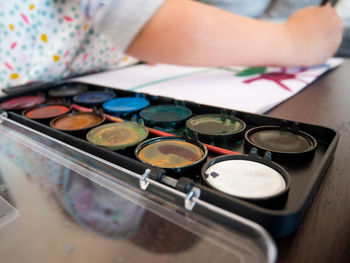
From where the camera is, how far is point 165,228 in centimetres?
30

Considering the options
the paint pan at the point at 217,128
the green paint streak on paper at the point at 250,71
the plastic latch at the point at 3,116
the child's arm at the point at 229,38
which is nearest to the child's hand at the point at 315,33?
the child's arm at the point at 229,38

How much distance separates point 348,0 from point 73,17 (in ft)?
4.53

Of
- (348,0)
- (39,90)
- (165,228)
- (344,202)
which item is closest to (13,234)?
(165,228)

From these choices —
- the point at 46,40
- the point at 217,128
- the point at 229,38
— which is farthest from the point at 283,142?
the point at 46,40

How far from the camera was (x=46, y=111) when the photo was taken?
24.5 inches

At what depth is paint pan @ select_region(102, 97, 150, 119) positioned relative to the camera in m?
0.57

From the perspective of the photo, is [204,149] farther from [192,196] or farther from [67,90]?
[67,90]

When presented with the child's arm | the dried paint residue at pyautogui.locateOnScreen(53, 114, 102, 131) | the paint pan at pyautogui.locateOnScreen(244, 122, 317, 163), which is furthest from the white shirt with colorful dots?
the paint pan at pyautogui.locateOnScreen(244, 122, 317, 163)

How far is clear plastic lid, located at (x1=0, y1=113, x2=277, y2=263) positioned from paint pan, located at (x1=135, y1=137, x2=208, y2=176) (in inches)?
2.7

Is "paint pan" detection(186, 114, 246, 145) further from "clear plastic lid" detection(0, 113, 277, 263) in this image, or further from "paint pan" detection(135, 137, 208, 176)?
"clear plastic lid" detection(0, 113, 277, 263)

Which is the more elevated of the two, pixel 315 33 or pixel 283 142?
pixel 315 33

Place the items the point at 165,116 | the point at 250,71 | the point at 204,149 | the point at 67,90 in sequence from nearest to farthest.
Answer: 1. the point at 204,149
2. the point at 165,116
3. the point at 67,90
4. the point at 250,71

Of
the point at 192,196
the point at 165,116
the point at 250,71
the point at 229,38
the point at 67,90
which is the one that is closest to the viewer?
the point at 192,196

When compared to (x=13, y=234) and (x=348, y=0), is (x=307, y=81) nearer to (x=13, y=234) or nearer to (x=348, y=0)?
(x=13, y=234)
